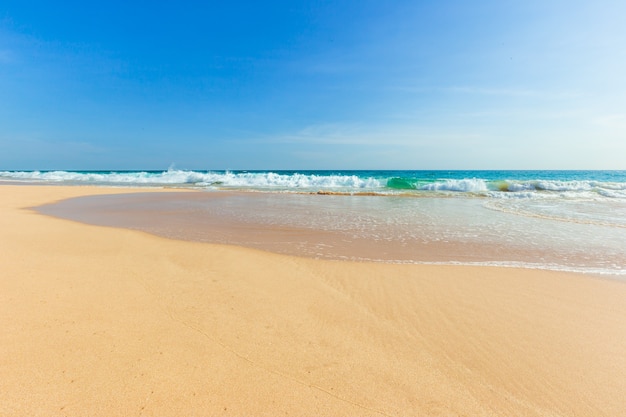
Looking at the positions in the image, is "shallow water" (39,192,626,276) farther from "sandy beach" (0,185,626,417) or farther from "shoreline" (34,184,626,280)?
"sandy beach" (0,185,626,417)

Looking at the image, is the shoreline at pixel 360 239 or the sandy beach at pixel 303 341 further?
the shoreline at pixel 360 239

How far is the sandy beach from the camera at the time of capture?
85.9 inches

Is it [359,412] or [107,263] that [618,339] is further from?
[107,263]

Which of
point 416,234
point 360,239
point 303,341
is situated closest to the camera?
point 303,341

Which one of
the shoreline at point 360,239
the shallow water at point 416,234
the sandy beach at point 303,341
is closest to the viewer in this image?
the sandy beach at point 303,341

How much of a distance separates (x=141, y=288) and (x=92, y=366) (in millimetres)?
1710

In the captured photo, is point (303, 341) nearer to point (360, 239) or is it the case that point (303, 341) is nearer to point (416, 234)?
point (360, 239)

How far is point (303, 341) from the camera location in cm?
291

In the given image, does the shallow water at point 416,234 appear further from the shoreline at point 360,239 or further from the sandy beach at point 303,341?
the sandy beach at point 303,341

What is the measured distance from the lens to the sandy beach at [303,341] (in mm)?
2182

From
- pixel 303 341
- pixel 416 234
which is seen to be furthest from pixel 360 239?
pixel 303 341

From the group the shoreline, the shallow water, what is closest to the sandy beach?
the shoreline

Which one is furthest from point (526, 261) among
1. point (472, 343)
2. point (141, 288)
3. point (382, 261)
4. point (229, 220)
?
point (229, 220)

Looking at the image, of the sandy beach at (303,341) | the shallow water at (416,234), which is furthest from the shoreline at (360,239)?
the sandy beach at (303,341)
